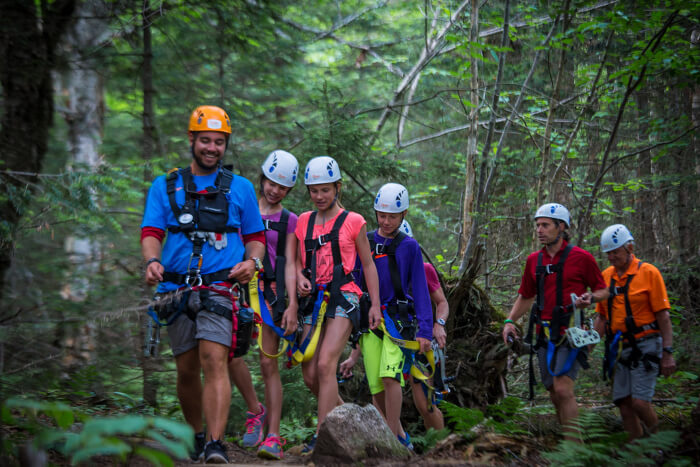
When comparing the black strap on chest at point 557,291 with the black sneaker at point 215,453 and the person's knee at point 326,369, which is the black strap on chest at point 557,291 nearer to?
the person's knee at point 326,369

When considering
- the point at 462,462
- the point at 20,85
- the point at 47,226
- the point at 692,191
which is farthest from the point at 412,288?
the point at 692,191

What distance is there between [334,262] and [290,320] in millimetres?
752

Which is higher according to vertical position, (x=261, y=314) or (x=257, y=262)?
(x=257, y=262)

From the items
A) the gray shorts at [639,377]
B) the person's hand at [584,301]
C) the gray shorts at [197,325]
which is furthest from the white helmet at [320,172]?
the gray shorts at [639,377]

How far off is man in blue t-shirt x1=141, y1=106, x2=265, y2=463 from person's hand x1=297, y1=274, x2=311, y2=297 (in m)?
0.85

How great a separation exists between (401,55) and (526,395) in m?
10.7

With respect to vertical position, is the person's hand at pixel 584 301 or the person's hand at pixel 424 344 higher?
the person's hand at pixel 584 301

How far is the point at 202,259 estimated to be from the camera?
441 centimetres

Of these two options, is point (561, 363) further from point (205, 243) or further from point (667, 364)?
point (205, 243)

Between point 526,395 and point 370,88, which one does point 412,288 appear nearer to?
point 526,395

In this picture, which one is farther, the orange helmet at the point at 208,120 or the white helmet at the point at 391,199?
the white helmet at the point at 391,199

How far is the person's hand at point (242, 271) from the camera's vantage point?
4430 mm

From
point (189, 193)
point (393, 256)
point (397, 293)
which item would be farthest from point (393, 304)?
point (189, 193)

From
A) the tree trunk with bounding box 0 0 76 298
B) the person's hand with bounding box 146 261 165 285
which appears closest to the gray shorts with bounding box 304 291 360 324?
the person's hand with bounding box 146 261 165 285
